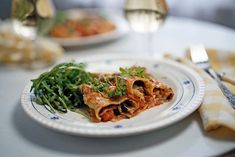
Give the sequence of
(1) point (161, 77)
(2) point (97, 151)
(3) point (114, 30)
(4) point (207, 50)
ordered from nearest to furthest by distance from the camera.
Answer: (2) point (97, 151), (1) point (161, 77), (4) point (207, 50), (3) point (114, 30)

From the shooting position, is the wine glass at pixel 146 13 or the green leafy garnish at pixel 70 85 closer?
the green leafy garnish at pixel 70 85

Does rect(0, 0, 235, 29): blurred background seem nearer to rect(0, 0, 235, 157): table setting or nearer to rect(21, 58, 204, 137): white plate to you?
rect(0, 0, 235, 157): table setting

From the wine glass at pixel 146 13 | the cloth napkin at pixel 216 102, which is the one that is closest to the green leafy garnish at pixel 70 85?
the cloth napkin at pixel 216 102

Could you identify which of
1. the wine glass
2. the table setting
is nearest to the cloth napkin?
the table setting

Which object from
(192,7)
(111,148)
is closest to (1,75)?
(111,148)

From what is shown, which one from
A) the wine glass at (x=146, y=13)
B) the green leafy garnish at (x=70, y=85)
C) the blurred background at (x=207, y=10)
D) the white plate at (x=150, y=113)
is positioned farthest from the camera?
the blurred background at (x=207, y=10)

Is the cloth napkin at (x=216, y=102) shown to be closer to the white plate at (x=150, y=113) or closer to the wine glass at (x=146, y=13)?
the white plate at (x=150, y=113)

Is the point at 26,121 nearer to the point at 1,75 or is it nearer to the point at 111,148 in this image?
the point at 111,148

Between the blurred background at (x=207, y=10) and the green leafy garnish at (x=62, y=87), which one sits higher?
the blurred background at (x=207, y=10)

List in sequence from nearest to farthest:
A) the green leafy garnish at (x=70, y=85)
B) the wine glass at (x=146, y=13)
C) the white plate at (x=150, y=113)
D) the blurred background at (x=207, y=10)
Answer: the white plate at (x=150, y=113)
the green leafy garnish at (x=70, y=85)
the wine glass at (x=146, y=13)
the blurred background at (x=207, y=10)

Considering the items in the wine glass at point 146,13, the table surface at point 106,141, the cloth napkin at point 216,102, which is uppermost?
the wine glass at point 146,13
